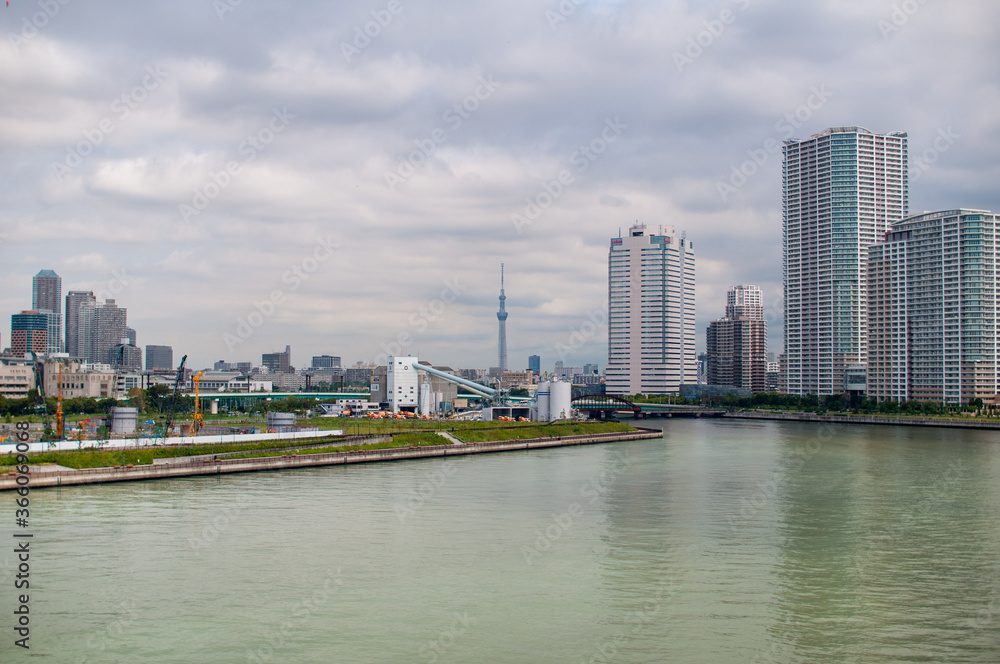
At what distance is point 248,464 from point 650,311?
A: 103172 millimetres

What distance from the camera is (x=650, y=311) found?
5202 inches

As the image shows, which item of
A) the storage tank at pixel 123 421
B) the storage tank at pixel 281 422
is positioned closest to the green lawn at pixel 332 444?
the storage tank at pixel 281 422

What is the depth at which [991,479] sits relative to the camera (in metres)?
34.2

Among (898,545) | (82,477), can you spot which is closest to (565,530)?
(898,545)

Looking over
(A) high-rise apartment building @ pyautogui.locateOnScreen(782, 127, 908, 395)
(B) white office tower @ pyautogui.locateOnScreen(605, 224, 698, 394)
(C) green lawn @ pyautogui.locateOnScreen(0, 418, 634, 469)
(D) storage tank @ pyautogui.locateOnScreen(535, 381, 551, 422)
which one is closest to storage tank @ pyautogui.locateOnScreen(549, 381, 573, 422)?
(D) storage tank @ pyautogui.locateOnScreen(535, 381, 551, 422)

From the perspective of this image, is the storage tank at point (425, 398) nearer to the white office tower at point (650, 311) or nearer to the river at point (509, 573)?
the river at point (509, 573)

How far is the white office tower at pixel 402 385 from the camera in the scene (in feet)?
278

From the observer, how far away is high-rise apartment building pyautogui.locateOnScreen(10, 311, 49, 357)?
138 metres

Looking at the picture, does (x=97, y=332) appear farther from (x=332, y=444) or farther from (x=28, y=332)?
(x=332, y=444)

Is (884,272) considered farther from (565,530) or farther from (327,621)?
(327,621)

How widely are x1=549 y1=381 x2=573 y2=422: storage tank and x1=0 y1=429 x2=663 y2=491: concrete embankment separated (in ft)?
59.7

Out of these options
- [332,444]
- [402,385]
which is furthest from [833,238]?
[332,444]

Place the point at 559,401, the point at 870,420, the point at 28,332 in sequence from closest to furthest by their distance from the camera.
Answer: the point at 559,401, the point at 870,420, the point at 28,332

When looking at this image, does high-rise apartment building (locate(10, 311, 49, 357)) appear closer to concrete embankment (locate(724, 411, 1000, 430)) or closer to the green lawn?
the green lawn
